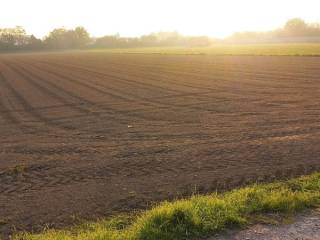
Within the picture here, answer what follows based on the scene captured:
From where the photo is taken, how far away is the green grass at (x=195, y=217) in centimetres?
505

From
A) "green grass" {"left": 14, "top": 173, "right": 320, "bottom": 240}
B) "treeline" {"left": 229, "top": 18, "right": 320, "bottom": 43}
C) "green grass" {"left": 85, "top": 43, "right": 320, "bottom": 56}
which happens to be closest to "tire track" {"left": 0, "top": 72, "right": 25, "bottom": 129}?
"green grass" {"left": 14, "top": 173, "right": 320, "bottom": 240}

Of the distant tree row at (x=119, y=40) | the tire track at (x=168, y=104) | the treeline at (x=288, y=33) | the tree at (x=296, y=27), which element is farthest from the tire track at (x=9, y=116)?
the tree at (x=296, y=27)

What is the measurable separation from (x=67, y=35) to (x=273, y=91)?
6101 inches

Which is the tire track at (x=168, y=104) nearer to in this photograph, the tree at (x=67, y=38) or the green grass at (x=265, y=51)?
the green grass at (x=265, y=51)

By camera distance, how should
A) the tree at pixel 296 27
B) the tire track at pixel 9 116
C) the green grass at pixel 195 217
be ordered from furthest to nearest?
1. the tree at pixel 296 27
2. the tire track at pixel 9 116
3. the green grass at pixel 195 217

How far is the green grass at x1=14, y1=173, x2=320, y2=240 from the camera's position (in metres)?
5.05

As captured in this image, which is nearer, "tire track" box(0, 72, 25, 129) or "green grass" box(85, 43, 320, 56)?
"tire track" box(0, 72, 25, 129)

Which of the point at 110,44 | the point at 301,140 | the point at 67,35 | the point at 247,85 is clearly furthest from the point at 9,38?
the point at 301,140

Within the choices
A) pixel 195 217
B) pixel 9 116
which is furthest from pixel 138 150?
pixel 9 116

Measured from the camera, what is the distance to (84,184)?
718 cm

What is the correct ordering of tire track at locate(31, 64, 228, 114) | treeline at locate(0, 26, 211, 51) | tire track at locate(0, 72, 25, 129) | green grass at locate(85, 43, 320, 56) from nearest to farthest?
tire track at locate(0, 72, 25, 129)
tire track at locate(31, 64, 228, 114)
green grass at locate(85, 43, 320, 56)
treeline at locate(0, 26, 211, 51)

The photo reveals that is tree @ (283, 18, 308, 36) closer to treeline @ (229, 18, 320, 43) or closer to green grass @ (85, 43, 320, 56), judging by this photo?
treeline @ (229, 18, 320, 43)

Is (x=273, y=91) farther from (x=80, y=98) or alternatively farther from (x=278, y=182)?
(x=278, y=182)

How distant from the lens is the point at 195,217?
5273mm
